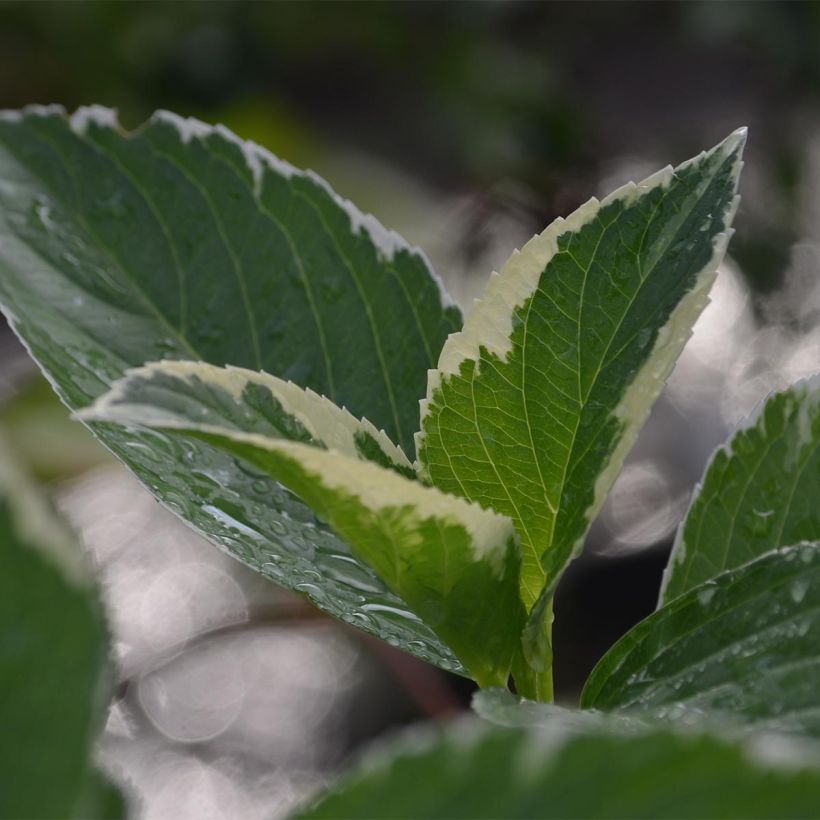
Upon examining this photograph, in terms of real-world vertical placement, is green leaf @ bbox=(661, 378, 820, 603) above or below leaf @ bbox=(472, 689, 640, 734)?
above

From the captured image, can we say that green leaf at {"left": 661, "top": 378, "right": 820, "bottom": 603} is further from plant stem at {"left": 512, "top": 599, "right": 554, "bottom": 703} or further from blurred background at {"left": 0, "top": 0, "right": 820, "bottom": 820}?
blurred background at {"left": 0, "top": 0, "right": 820, "bottom": 820}

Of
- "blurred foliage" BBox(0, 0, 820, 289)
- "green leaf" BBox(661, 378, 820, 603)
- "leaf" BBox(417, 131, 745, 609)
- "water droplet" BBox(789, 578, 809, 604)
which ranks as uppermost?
"blurred foliage" BBox(0, 0, 820, 289)

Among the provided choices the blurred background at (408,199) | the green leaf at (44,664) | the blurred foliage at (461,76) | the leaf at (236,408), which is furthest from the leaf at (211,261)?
the blurred foliage at (461,76)

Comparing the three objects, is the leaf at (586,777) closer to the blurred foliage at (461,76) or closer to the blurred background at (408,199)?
the blurred background at (408,199)

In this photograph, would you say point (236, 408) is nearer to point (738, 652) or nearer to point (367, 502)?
point (367, 502)

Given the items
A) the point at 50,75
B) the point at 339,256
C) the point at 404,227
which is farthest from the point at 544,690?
the point at 50,75

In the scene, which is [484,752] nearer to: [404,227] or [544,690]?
[544,690]

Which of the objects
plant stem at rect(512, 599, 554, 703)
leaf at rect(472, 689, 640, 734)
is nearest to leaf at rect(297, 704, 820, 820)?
leaf at rect(472, 689, 640, 734)
